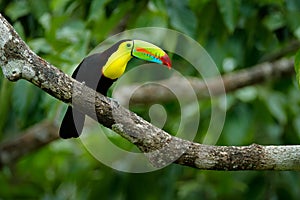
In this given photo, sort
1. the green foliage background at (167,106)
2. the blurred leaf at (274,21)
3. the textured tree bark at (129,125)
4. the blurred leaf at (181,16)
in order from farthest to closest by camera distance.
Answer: the blurred leaf at (274,21)
the green foliage background at (167,106)
the blurred leaf at (181,16)
the textured tree bark at (129,125)

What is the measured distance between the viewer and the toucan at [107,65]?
199 cm

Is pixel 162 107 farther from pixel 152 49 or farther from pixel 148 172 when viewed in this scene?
pixel 152 49

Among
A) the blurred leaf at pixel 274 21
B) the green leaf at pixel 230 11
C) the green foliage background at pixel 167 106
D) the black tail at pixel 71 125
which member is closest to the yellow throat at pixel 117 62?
the black tail at pixel 71 125

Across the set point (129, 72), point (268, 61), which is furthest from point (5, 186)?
point (268, 61)

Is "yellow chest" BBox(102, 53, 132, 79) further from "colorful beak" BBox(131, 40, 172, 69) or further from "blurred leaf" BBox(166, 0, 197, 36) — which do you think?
"blurred leaf" BBox(166, 0, 197, 36)

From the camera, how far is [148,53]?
199cm

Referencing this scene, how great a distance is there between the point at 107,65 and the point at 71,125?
0.21 meters

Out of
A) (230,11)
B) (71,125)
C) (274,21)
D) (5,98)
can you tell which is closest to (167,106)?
(274,21)

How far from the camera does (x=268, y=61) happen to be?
3881 mm

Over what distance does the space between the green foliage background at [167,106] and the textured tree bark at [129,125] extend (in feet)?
2.83

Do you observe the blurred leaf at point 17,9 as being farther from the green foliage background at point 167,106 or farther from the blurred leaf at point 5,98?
the blurred leaf at point 5,98

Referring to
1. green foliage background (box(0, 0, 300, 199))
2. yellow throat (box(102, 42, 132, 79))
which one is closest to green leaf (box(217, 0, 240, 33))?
green foliage background (box(0, 0, 300, 199))

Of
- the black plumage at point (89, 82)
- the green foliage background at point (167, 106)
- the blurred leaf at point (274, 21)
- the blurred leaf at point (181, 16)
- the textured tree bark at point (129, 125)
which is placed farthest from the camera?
the blurred leaf at point (274, 21)

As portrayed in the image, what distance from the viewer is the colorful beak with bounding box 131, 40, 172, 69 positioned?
6.49 feet
